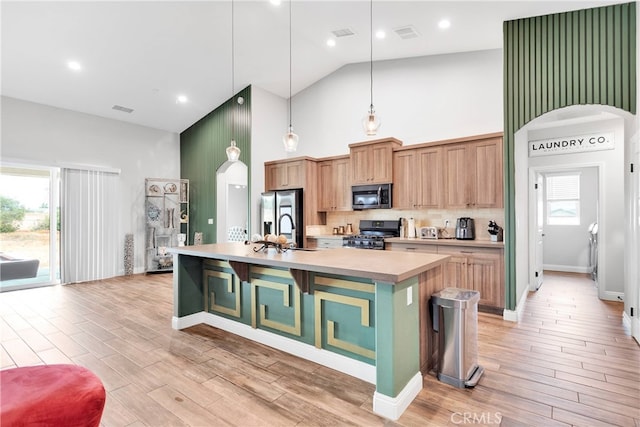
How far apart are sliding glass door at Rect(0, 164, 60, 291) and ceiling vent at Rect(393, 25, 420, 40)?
6481 mm

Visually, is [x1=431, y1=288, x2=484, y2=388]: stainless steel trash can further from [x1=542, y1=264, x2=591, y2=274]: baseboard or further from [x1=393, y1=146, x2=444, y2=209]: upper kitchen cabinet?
[x1=542, y1=264, x2=591, y2=274]: baseboard

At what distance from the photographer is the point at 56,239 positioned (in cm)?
606

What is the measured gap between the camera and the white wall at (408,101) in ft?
15.6

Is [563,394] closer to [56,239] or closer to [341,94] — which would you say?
[341,94]

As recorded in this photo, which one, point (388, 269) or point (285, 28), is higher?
point (285, 28)

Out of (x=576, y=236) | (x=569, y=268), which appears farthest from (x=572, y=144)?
(x=569, y=268)

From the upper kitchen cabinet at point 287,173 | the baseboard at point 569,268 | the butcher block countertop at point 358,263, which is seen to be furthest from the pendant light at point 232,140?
the baseboard at point 569,268

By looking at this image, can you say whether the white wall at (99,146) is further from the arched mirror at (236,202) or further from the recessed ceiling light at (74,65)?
the recessed ceiling light at (74,65)

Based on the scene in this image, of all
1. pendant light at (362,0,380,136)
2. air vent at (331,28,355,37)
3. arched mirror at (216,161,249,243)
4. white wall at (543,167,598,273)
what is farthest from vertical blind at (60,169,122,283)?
white wall at (543,167,598,273)

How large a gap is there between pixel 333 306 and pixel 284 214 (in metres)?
3.52

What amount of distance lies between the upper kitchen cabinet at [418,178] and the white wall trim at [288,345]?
9.73 feet

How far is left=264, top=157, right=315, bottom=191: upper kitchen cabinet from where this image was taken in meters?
5.93

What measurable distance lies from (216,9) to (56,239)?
516 centimetres

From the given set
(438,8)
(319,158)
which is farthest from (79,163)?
(438,8)
